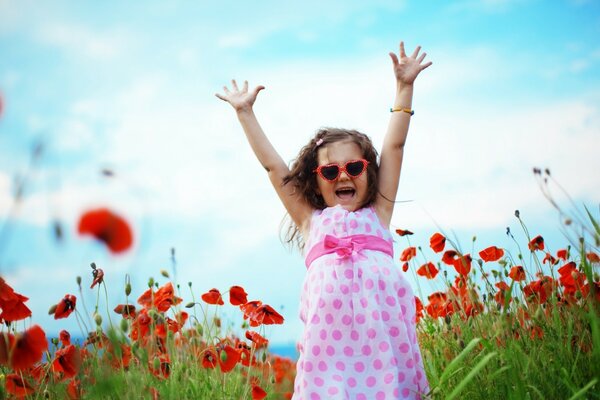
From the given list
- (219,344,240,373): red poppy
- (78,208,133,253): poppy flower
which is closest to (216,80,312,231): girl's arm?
(219,344,240,373): red poppy

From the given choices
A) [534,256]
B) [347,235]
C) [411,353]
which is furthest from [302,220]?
[534,256]

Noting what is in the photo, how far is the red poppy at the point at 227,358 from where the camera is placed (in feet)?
8.94

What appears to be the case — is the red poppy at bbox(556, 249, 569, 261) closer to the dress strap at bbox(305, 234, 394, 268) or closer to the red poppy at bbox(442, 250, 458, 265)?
the red poppy at bbox(442, 250, 458, 265)

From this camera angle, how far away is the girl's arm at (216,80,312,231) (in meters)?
3.13

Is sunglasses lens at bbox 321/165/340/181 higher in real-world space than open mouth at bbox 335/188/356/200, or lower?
higher

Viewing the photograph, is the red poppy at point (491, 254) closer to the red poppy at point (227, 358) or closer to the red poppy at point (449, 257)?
the red poppy at point (449, 257)

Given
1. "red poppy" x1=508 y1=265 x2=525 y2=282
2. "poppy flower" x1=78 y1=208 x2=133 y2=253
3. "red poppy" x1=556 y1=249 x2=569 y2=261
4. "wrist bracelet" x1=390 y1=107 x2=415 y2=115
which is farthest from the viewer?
"red poppy" x1=556 y1=249 x2=569 y2=261

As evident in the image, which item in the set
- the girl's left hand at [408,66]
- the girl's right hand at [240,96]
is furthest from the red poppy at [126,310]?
the girl's left hand at [408,66]

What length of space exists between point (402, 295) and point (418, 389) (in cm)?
Result: 41

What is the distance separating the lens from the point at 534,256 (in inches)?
136

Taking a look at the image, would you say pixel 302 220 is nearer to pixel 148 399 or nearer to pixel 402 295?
pixel 402 295

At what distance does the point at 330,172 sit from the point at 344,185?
0.31ft

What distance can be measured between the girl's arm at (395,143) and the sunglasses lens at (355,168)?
0.19 metres

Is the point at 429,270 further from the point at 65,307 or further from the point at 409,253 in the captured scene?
the point at 65,307
